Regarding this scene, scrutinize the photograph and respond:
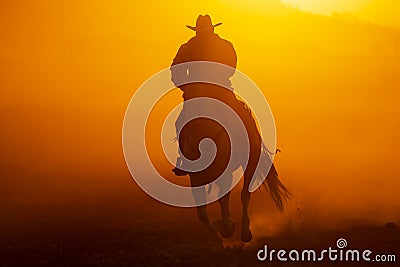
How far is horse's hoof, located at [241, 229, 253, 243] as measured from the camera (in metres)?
4.41

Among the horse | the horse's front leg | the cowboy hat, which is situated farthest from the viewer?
the cowboy hat

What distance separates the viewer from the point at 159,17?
15.0ft

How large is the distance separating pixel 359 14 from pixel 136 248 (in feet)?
8.64

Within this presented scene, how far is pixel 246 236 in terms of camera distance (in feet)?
14.5

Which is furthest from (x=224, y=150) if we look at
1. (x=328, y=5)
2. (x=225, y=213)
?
(x=328, y=5)

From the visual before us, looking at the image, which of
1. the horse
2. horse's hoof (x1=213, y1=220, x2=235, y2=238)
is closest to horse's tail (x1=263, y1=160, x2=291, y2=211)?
the horse

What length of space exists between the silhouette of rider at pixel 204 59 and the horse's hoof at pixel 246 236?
68cm

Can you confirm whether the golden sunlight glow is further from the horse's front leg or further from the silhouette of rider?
the horse's front leg

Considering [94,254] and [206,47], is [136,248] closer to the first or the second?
[94,254]

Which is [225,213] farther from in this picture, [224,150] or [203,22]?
[203,22]

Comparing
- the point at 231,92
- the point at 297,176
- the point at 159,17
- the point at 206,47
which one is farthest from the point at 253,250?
the point at 159,17

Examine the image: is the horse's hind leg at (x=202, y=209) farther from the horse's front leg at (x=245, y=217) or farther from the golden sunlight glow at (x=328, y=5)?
the golden sunlight glow at (x=328, y=5)

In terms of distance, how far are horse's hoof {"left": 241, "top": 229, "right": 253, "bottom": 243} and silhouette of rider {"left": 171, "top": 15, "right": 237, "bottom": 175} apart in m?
0.68

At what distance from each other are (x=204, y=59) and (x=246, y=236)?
4.73ft
